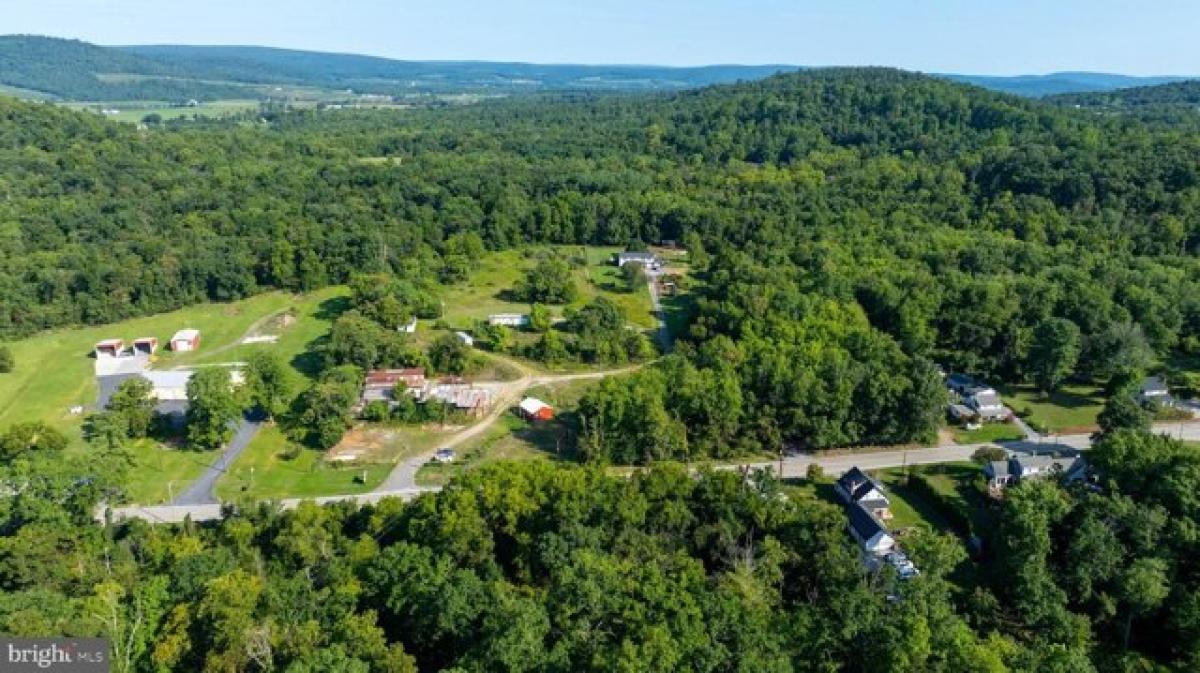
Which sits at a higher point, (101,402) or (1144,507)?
(1144,507)

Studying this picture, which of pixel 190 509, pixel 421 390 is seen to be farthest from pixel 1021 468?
pixel 190 509

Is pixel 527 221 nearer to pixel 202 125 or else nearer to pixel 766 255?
pixel 766 255

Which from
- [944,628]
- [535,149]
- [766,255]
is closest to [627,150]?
[535,149]

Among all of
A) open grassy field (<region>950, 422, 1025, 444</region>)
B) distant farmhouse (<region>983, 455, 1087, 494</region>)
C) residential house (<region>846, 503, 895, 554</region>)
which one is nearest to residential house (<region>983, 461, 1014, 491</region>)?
distant farmhouse (<region>983, 455, 1087, 494</region>)

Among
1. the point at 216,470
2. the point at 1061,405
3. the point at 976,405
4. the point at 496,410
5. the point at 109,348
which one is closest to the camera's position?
the point at 216,470

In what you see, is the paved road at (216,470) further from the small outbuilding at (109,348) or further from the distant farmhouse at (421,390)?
the small outbuilding at (109,348)

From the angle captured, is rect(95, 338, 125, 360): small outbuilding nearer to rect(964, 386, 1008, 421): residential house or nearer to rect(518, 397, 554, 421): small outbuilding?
rect(518, 397, 554, 421): small outbuilding

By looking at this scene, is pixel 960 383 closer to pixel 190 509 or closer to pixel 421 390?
pixel 421 390
